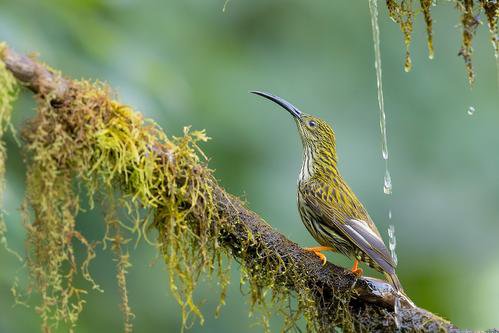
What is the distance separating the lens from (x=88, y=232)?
252 inches

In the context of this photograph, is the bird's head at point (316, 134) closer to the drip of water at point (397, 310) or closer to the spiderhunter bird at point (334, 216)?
the spiderhunter bird at point (334, 216)

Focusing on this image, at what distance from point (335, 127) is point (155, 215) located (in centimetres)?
450

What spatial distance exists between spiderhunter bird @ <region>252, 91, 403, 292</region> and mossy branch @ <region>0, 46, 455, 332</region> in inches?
14.3

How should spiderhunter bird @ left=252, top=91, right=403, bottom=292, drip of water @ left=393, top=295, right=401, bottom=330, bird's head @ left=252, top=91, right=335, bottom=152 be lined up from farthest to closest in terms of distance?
bird's head @ left=252, top=91, right=335, bottom=152 → spiderhunter bird @ left=252, top=91, right=403, bottom=292 → drip of water @ left=393, top=295, right=401, bottom=330

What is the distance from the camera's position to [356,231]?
200 inches

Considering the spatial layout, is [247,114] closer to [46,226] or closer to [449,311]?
[449,311]

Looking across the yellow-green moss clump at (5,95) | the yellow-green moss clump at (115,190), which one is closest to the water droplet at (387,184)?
the yellow-green moss clump at (115,190)

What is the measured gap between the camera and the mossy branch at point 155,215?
3783 mm

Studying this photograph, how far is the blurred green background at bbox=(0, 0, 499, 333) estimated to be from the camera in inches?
284

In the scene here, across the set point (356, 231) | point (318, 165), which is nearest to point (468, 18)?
point (356, 231)

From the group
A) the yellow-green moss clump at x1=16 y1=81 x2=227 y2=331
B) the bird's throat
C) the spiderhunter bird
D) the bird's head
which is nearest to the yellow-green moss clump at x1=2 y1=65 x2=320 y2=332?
the yellow-green moss clump at x1=16 y1=81 x2=227 y2=331

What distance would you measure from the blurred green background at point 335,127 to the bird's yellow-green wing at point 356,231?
1.16 m

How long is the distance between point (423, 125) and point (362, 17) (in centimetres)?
127

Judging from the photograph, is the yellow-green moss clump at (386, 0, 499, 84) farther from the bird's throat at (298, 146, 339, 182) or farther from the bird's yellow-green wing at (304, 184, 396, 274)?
the bird's throat at (298, 146, 339, 182)
